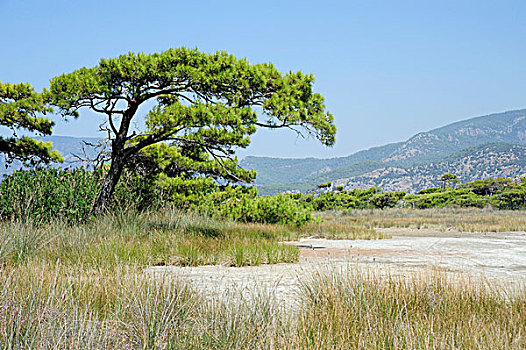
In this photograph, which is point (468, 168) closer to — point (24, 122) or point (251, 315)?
point (24, 122)

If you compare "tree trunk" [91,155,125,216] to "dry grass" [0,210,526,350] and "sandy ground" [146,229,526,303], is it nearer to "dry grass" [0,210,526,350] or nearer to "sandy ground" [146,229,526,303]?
"sandy ground" [146,229,526,303]

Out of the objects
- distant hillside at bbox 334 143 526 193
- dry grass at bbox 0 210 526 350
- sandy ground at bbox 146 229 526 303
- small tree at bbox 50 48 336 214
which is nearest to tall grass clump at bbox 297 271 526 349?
dry grass at bbox 0 210 526 350

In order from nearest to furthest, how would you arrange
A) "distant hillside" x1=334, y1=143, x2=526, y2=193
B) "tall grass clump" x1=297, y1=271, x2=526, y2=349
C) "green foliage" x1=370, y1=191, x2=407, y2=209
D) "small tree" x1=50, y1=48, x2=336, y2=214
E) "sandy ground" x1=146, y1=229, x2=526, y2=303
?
1. "tall grass clump" x1=297, y1=271, x2=526, y2=349
2. "sandy ground" x1=146, y1=229, x2=526, y2=303
3. "small tree" x1=50, y1=48, x2=336, y2=214
4. "green foliage" x1=370, y1=191, x2=407, y2=209
5. "distant hillside" x1=334, y1=143, x2=526, y2=193

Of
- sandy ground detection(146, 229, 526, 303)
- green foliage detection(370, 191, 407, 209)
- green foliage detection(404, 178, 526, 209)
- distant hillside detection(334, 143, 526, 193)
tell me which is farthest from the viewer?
distant hillside detection(334, 143, 526, 193)

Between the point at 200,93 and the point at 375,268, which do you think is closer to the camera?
the point at 375,268

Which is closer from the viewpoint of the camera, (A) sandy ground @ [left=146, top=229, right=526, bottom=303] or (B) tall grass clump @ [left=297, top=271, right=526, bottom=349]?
(B) tall grass clump @ [left=297, top=271, right=526, bottom=349]

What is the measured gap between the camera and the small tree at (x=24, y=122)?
13398 mm

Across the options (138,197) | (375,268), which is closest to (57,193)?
(138,197)

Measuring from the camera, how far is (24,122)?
45.2 ft

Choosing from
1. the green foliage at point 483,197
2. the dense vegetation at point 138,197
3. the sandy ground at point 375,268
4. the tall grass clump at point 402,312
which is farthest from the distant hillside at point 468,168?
the tall grass clump at point 402,312

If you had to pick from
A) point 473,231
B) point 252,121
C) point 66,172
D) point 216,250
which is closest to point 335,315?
point 216,250

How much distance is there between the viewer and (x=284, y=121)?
1018cm

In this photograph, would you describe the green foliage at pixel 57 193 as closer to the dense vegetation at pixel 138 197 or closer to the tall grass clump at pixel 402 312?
the dense vegetation at pixel 138 197

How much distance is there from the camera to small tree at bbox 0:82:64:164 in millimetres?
13398
